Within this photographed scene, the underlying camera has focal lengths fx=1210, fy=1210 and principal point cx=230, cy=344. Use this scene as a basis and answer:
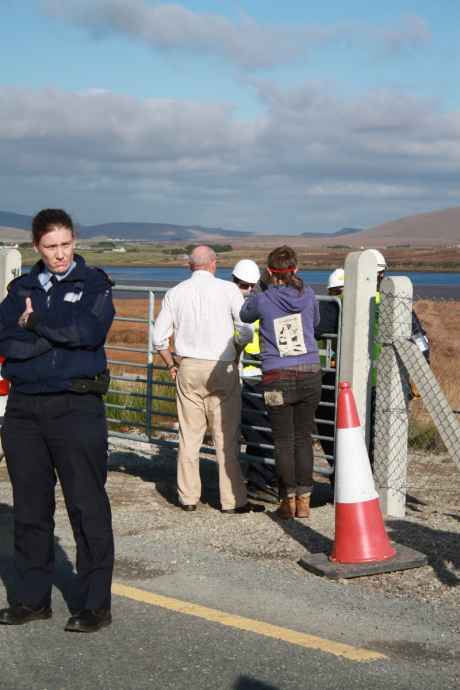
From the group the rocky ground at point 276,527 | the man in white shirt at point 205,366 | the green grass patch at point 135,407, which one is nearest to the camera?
the rocky ground at point 276,527

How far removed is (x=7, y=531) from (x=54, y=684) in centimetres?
337

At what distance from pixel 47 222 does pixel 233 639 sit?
222 cm

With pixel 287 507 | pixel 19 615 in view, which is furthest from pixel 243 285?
pixel 19 615

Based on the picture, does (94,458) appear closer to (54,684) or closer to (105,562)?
(105,562)

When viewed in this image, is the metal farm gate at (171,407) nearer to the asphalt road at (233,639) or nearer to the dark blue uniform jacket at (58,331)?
the asphalt road at (233,639)

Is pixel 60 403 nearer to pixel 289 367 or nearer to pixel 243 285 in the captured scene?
pixel 289 367

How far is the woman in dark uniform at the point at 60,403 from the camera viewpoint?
5828 millimetres

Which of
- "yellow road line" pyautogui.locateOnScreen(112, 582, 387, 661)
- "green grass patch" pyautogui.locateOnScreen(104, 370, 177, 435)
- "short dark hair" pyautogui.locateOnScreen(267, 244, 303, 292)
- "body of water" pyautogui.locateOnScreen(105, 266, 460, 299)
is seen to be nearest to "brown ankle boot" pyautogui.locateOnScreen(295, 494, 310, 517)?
"short dark hair" pyautogui.locateOnScreen(267, 244, 303, 292)

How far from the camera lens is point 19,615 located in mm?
6102

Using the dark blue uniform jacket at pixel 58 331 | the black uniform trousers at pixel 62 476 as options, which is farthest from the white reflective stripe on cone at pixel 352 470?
the dark blue uniform jacket at pixel 58 331

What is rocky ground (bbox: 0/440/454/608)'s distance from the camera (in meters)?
7.20

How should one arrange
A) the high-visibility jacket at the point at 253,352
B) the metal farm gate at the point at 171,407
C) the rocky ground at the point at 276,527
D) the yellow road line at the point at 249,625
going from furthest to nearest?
the high-visibility jacket at the point at 253,352
the metal farm gate at the point at 171,407
the rocky ground at the point at 276,527
the yellow road line at the point at 249,625

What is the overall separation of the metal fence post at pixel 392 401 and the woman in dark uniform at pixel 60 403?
3.40 meters

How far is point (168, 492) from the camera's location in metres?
10.3
